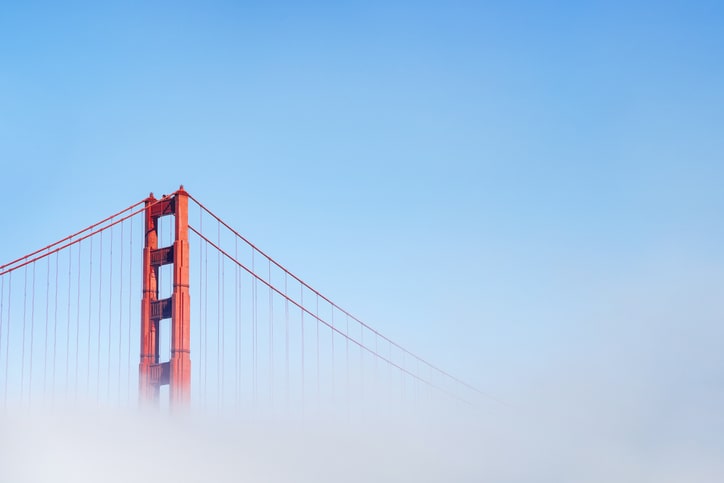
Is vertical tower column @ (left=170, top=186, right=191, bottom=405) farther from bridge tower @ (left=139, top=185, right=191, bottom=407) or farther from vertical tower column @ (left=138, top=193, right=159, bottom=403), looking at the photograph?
vertical tower column @ (left=138, top=193, right=159, bottom=403)

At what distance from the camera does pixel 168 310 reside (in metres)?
29.2

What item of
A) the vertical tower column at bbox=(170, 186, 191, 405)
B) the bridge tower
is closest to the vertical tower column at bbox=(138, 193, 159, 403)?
→ the bridge tower

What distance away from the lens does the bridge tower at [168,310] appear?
1109 inches

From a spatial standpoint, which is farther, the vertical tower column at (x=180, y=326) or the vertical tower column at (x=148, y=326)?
the vertical tower column at (x=148, y=326)

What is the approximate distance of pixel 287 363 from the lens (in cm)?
3616

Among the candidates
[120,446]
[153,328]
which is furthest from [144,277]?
[120,446]

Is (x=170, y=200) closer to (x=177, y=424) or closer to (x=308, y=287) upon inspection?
(x=177, y=424)

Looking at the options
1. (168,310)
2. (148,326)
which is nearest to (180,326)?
(168,310)

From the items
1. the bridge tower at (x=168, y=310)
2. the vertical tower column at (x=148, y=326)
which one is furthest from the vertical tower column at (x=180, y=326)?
the vertical tower column at (x=148, y=326)

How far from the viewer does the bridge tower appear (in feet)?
92.4

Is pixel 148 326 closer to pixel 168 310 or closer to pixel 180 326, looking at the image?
pixel 168 310

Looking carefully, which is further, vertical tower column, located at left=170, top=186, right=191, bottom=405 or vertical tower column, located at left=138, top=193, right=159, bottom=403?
vertical tower column, located at left=138, top=193, right=159, bottom=403

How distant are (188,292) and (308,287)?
1219 cm

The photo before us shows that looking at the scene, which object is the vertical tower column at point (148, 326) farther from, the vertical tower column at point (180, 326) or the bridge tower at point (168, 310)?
the vertical tower column at point (180, 326)
